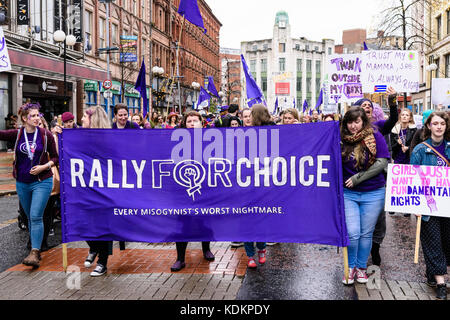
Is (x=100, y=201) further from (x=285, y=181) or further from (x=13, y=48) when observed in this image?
(x=13, y=48)

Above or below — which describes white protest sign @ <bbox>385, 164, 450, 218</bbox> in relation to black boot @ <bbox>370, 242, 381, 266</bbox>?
above

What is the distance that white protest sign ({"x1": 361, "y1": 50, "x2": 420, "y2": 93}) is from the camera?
9.70 meters

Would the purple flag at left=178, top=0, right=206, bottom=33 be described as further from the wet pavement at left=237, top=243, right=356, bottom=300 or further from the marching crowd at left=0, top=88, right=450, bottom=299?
the wet pavement at left=237, top=243, right=356, bottom=300

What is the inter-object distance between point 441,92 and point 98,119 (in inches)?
438

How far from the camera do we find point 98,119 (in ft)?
19.1

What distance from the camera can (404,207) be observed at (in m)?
5.10

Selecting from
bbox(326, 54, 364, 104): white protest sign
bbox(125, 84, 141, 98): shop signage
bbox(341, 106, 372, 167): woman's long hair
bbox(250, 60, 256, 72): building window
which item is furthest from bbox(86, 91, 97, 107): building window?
bbox(250, 60, 256, 72): building window

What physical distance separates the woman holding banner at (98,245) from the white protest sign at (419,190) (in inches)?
127

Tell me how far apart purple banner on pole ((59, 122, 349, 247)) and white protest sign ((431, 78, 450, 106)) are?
995 centimetres

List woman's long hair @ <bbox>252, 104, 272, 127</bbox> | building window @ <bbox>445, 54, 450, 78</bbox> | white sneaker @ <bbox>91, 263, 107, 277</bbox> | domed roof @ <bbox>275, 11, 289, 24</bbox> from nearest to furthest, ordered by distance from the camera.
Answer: white sneaker @ <bbox>91, 263, 107, 277</bbox>, woman's long hair @ <bbox>252, 104, 272, 127</bbox>, building window @ <bbox>445, 54, 450, 78</bbox>, domed roof @ <bbox>275, 11, 289, 24</bbox>

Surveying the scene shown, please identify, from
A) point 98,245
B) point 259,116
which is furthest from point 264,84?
point 98,245

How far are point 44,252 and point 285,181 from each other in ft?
12.0

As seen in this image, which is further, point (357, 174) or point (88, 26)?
point (88, 26)

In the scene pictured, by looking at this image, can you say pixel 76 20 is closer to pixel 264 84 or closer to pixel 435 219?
pixel 435 219
